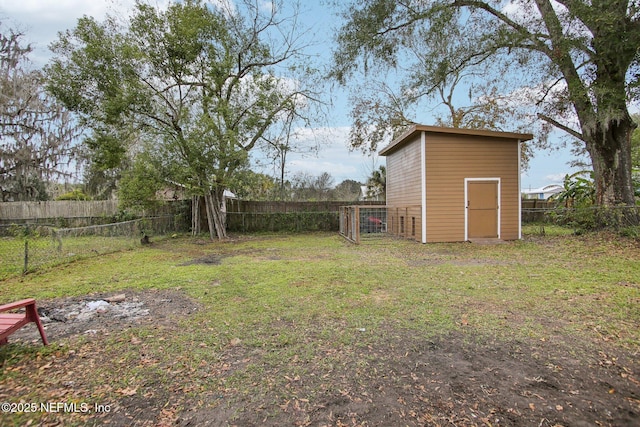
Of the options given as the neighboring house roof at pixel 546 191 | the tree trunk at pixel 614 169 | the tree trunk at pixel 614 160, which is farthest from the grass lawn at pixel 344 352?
the neighboring house roof at pixel 546 191

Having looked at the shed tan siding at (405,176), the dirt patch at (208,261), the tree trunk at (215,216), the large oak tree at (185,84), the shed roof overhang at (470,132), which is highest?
the large oak tree at (185,84)

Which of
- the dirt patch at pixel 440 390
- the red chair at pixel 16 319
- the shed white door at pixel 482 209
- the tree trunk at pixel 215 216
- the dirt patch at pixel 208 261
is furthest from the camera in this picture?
the tree trunk at pixel 215 216

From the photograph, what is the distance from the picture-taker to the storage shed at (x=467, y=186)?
9.73m

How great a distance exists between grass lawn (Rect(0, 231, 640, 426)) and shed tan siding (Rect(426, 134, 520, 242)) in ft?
13.6

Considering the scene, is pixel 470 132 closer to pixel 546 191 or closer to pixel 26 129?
pixel 26 129

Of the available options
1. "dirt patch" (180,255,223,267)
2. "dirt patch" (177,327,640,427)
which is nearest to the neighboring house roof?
"dirt patch" (180,255,223,267)

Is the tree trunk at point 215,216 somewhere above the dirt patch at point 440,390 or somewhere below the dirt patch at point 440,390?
above

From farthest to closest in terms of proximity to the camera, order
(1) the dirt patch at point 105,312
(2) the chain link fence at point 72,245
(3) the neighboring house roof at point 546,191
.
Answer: (3) the neighboring house roof at point 546,191 → (2) the chain link fence at point 72,245 → (1) the dirt patch at point 105,312

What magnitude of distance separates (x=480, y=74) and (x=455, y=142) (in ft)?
18.7

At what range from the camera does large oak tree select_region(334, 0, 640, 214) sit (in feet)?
26.1

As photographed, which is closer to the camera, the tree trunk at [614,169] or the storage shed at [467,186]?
the tree trunk at [614,169]

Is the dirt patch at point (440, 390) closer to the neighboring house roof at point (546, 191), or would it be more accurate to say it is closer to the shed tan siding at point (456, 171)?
the shed tan siding at point (456, 171)

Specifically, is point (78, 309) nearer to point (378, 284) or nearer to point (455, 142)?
point (378, 284)

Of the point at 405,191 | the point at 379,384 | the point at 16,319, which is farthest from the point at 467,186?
the point at 16,319
